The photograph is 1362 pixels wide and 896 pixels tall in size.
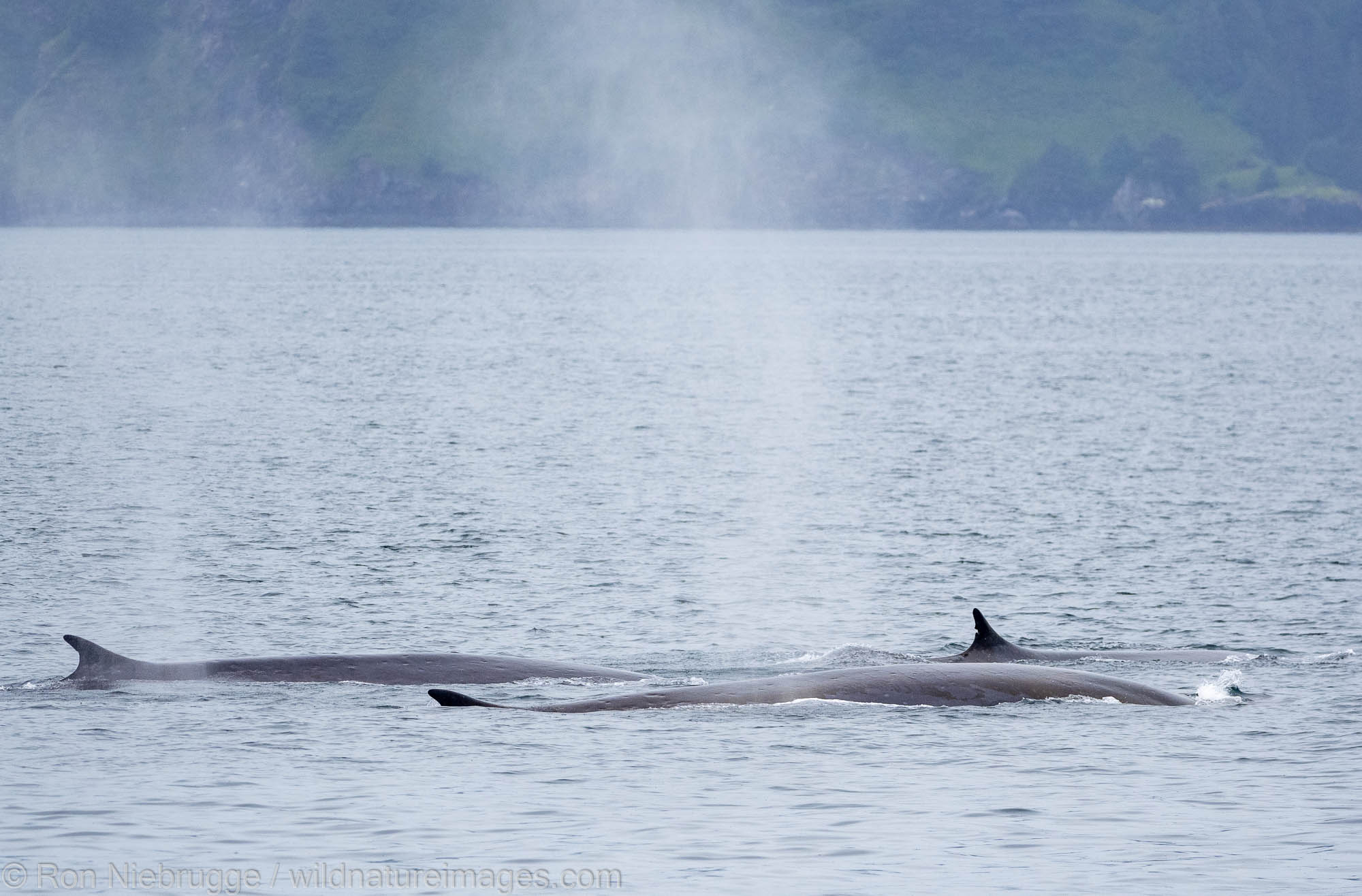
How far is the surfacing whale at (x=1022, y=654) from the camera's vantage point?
86.8 feet

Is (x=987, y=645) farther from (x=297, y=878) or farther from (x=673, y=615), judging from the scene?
(x=297, y=878)

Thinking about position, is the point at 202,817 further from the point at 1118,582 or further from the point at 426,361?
the point at 426,361

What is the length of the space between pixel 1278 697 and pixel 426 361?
74.4 meters

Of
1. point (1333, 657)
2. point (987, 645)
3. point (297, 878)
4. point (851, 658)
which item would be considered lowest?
point (297, 878)

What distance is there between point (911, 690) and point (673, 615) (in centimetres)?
921

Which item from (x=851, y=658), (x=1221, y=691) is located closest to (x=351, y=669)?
(x=851, y=658)

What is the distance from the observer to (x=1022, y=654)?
27406 millimetres

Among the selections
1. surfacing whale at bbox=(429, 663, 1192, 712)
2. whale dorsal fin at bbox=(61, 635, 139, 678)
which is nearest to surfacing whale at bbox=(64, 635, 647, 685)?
whale dorsal fin at bbox=(61, 635, 139, 678)

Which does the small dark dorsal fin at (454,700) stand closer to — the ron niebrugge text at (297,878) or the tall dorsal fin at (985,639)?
the ron niebrugge text at (297,878)

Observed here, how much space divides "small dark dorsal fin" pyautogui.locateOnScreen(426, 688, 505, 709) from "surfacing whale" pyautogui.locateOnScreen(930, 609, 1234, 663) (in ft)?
20.3

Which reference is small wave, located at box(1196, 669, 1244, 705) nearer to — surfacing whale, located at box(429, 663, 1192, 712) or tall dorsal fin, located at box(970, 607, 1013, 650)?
surfacing whale, located at box(429, 663, 1192, 712)

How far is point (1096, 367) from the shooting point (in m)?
96.4

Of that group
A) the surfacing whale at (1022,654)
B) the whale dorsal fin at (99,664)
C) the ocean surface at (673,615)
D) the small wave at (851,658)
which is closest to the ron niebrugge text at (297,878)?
the ocean surface at (673,615)

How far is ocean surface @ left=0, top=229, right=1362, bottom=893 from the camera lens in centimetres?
1928
